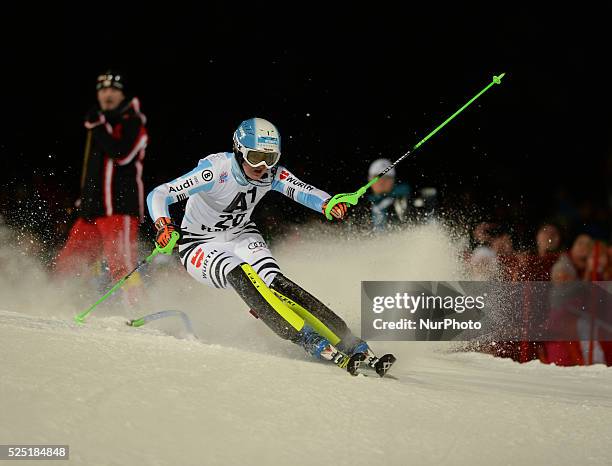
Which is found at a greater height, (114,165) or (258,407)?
(114,165)

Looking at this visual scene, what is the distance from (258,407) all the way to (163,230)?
1.58 m

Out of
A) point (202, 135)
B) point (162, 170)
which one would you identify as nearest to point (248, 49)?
point (202, 135)

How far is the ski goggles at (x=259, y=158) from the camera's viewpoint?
4.61 m

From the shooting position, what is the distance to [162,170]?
8.19 m

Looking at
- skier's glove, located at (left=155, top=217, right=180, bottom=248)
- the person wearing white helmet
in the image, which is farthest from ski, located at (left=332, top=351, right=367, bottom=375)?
the person wearing white helmet

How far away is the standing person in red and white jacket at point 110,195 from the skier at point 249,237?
1.74m

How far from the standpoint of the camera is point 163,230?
4418 millimetres

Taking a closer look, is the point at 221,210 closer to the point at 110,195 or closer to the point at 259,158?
the point at 259,158

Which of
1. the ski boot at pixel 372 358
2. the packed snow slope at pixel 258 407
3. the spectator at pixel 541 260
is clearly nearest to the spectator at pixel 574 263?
the spectator at pixel 541 260

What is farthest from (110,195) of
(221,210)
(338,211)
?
(338,211)

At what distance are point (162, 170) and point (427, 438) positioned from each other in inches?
224

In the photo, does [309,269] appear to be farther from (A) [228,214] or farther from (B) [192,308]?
(A) [228,214]

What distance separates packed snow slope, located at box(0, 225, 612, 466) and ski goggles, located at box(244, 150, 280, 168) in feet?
3.75

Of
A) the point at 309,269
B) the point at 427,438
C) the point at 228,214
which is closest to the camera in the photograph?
the point at 427,438
